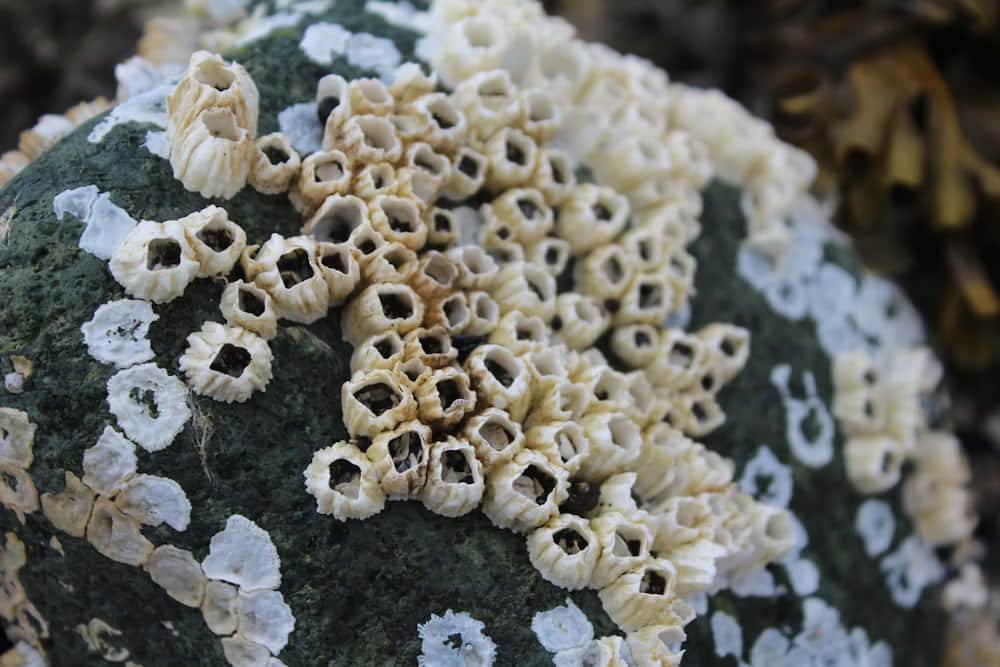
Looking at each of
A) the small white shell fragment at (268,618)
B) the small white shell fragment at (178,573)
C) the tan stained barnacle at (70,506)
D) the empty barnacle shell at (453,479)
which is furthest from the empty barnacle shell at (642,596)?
the tan stained barnacle at (70,506)

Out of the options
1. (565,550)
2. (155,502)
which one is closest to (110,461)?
(155,502)

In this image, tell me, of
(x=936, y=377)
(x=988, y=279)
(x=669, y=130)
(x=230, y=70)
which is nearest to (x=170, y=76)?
(x=230, y=70)

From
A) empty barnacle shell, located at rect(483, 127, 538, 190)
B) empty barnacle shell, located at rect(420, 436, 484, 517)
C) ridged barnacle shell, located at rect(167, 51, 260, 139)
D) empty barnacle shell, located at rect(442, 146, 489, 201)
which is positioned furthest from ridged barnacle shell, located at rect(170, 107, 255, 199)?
empty barnacle shell, located at rect(420, 436, 484, 517)

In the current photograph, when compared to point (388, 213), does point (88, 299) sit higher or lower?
lower

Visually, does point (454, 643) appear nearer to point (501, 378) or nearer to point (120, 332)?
point (501, 378)

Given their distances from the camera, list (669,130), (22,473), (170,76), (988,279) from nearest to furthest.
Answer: (22,473) → (170,76) → (669,130) → (988,279)

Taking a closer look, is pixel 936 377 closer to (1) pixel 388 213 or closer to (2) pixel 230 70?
(1) pixel 388 213
